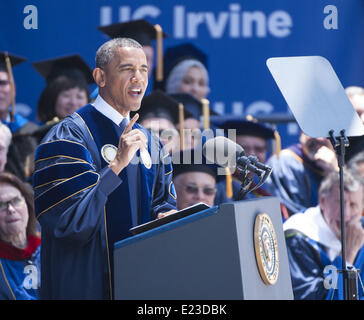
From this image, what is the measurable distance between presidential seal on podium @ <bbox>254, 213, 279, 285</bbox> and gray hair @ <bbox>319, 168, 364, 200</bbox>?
2489mm

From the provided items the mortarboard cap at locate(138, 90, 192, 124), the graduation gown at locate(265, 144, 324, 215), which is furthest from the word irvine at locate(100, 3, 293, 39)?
the graduation gown at locate(265, 144, 324, 215)

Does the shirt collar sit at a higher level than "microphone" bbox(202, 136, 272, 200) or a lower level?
higher

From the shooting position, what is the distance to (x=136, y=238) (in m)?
2.45

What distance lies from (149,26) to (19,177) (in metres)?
1.65

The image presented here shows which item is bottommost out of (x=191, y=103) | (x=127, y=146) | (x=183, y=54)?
(x=127, y=146)

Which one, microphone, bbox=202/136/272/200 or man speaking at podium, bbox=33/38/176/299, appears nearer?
microphone, bbox=202/136/272/200

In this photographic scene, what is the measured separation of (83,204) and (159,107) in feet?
8.76

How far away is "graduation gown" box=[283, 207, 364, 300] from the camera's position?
4938mm

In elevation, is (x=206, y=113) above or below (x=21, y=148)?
above

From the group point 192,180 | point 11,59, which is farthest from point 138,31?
point 192,180

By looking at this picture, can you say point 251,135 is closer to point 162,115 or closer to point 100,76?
point 162,115

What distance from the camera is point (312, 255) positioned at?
5.08m

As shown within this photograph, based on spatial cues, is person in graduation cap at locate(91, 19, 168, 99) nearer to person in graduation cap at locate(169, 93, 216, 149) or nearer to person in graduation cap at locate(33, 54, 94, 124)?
person in graduation cap at locate(33, 54, 94, 124)

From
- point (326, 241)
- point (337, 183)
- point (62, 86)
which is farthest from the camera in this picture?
point (62, 86)
